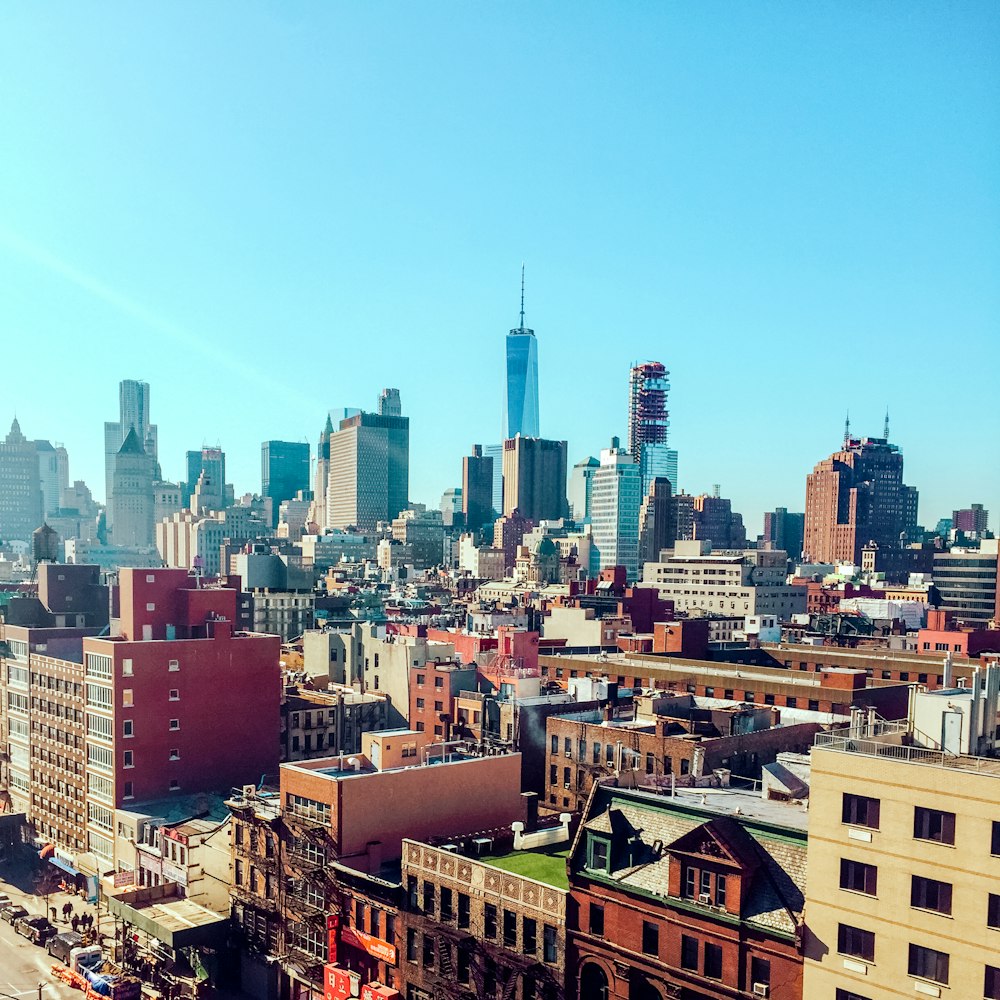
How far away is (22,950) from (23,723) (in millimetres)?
32604

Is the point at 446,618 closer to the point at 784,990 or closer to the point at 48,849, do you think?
the point at 48,849

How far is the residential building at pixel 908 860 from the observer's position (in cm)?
3788

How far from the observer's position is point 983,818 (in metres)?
37.7

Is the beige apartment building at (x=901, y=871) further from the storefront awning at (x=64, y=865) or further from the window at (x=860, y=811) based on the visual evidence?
the storefront awning at (x=64, y=865)

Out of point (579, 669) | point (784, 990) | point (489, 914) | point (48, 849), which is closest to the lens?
point (784, 990)

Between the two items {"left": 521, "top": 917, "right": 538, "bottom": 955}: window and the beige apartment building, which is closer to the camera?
the beige apartment building

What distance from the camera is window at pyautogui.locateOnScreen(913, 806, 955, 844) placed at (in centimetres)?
3869

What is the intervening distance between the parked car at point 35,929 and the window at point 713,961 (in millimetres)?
58215

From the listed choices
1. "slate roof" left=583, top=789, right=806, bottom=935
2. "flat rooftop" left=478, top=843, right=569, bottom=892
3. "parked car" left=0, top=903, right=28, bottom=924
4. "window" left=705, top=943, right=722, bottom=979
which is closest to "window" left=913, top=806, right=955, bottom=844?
"slate roof" left=583, top=789, right=806, bottom=935

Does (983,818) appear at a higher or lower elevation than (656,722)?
higher

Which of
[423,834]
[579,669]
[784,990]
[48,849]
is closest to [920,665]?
[579,669]

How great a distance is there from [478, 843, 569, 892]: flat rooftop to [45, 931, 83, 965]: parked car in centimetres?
3782

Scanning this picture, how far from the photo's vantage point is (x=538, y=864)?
59.4m

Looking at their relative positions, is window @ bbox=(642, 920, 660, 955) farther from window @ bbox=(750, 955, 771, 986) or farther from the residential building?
the residential building
